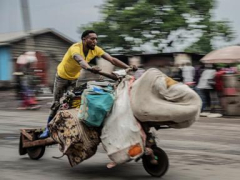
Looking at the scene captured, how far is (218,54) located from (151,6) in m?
11.9

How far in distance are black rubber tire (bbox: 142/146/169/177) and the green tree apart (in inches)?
853

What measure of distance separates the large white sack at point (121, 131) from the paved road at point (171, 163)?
593 millimetres

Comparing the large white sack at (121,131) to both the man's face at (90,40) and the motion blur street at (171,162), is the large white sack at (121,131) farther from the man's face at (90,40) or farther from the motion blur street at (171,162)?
the man's face at (90,40)

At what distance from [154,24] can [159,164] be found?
22.7 m

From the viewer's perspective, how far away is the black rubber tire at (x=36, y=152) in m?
7.11

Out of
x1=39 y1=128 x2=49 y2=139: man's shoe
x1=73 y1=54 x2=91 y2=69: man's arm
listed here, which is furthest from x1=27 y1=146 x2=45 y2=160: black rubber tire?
x1=73 y1=54 x2=91 y2=69: man's arm

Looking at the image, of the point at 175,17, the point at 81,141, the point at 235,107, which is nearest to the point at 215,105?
the point at 235,107

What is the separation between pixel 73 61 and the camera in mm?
6422

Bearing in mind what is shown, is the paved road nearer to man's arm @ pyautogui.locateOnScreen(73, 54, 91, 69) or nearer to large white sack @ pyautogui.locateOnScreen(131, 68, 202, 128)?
large white sack @ pyautogui.locateOnScreen(131, 68, 202, 128)

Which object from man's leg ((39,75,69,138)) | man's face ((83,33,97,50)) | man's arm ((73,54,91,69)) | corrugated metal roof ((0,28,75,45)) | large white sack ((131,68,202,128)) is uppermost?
man's face ((83,33,97,50))

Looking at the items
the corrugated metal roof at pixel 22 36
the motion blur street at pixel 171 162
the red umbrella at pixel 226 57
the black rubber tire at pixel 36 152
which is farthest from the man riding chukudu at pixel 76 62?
the corrugated metal roof at pixel 22 36

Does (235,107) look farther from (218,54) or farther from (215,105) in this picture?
(218,54)

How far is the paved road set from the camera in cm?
586

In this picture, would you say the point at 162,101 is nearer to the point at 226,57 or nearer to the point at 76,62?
the point at 76,62
